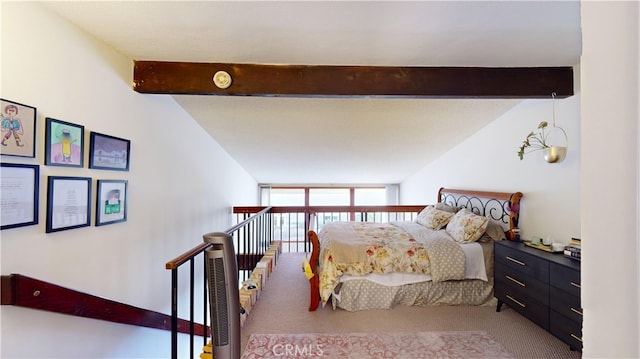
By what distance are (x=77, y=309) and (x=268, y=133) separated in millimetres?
2827

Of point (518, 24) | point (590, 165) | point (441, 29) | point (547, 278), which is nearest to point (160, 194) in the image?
point (441, 29)

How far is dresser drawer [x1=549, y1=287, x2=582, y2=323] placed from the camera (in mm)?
1805

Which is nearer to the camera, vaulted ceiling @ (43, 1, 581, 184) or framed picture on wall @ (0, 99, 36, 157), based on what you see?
framed picture on wall @ (0, 99, 36, 157)

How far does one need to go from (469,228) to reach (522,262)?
672 mm

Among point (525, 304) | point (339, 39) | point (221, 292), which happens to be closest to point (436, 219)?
point (525, 304)

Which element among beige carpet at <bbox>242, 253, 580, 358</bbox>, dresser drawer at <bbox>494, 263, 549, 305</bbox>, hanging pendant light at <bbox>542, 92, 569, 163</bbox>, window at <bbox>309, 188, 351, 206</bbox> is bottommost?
beige carpet at <bbox>242, 253, 580, 358</bbox>

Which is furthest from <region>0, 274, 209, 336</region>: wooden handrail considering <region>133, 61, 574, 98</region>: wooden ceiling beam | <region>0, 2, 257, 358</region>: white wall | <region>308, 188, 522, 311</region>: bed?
<region>133, 61, 574, 98</region>: wooden ceiling beam

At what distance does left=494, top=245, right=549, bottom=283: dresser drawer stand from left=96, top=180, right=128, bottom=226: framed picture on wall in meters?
3.29

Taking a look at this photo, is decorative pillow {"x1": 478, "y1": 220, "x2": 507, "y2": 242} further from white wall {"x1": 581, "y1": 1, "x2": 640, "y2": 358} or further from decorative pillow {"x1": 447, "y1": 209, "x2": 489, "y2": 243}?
white wall {"x1": 581, "y1": 1, "x2": 640, "y2": 358}

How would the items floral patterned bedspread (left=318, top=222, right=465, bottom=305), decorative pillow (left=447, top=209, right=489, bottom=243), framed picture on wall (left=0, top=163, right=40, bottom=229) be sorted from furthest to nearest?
decorative pillow (left=447, top=209, right=489, bottom=243) < floral patterned bedspread (left=318, top=222, right=465, bottom=305) < framed picture on wall (left=0, top=163, right=40, bottom=229)

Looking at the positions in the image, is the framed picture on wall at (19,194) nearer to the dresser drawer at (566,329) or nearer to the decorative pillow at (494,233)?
the dresser drawer at (566,329)

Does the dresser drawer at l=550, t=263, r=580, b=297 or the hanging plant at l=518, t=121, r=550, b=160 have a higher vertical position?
Result: the hanging plant at l=518, t=121, r=550, b=160

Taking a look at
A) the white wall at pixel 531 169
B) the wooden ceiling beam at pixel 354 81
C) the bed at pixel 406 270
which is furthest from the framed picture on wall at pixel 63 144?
the white wall at pixel 531 169

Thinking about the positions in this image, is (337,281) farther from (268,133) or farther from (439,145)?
(439,145)
